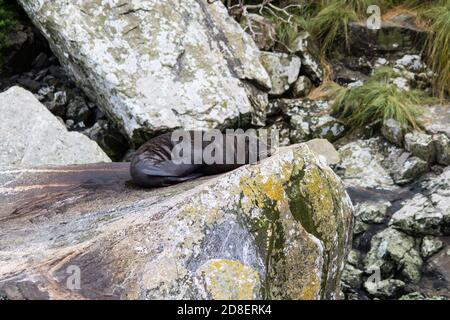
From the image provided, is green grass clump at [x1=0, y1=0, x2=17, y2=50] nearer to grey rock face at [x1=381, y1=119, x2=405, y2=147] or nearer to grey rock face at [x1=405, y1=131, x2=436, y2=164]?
grey rock face at [x1=381, y1=119, x2=405, y2=147]

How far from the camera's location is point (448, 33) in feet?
23.2

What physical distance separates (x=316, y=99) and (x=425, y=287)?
116 inches

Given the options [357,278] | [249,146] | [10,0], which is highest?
[10,0]

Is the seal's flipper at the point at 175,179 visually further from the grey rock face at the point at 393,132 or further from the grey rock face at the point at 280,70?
the grey rock face at the point at 280,70

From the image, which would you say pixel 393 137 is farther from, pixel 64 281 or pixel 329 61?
pixel 64 281

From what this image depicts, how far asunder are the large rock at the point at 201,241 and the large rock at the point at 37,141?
6.15 ft

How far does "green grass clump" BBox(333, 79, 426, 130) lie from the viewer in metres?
6.50

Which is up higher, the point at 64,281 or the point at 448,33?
the point at 448,33

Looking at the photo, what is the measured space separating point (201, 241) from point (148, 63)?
12.3 feet

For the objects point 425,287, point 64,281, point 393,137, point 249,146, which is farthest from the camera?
point 393,137

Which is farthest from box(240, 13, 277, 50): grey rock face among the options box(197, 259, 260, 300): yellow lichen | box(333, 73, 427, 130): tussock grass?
box(197, 259, 260, 300): yellow lichen

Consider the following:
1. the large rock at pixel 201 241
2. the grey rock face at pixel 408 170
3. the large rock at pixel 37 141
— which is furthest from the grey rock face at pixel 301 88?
the large rock at pixel 201 241

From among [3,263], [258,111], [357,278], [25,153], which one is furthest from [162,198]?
[258,111]

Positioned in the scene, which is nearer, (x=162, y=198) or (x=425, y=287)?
(x=162, y=198)
